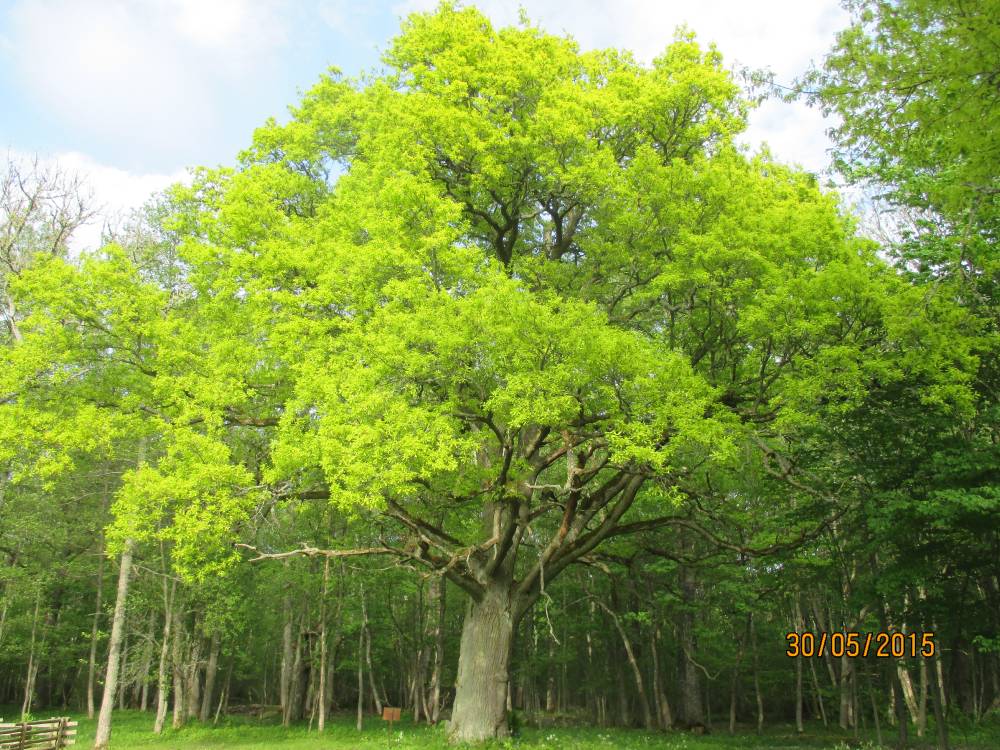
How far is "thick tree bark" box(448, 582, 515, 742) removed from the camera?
1223 cm

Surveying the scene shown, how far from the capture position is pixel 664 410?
1020 cm

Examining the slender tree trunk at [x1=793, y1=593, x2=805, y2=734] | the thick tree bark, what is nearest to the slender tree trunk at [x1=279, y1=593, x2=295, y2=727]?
the thick tree bark

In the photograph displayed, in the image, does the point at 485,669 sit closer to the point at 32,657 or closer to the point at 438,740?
the point at 438,740

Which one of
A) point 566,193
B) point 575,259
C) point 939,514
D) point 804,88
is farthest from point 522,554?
point 804,88

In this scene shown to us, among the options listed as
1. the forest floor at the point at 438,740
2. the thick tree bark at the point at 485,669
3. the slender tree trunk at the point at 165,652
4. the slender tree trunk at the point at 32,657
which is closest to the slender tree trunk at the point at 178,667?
the slender tree trunk at the point at 165,652

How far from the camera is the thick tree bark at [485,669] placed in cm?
1223

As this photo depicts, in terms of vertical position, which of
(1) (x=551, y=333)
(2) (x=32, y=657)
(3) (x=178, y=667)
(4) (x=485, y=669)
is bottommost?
(2) (x=32, y=657)

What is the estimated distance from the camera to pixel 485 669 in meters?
12.6

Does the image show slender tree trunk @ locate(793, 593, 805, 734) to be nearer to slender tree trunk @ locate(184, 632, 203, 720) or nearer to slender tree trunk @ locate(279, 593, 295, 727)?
slender tree trunk @ locate(279, 593, 295, 727)

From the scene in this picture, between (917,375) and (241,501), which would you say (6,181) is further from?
(917,375)

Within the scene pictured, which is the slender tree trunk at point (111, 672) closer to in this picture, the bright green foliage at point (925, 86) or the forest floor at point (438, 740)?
the forest floor at point (438, 740)

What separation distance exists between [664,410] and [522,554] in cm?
1874

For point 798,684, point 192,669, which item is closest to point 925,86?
point 798,684
